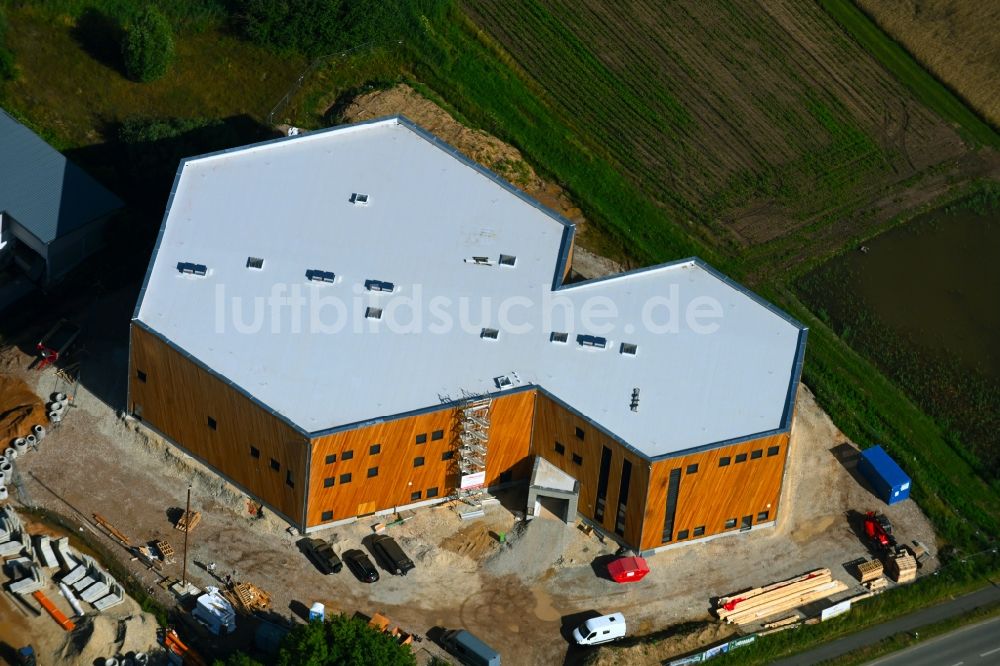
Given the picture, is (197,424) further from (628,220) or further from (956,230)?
(956,230)

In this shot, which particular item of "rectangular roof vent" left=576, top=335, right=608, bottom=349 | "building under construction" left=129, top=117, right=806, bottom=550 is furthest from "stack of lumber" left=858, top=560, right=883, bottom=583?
"rectangular roof vent" left=576, top=335, right=608, bottom=349

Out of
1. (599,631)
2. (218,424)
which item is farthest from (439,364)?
(599,631)

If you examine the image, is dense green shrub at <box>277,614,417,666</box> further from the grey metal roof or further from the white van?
the grey metal roof

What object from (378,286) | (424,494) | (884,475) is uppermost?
(378,286)

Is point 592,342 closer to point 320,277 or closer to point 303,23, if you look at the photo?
point 320,277

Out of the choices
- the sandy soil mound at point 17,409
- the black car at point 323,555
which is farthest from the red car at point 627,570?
the sandy soil mound at point 17,409

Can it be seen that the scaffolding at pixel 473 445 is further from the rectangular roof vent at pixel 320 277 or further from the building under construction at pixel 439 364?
the rectangular roof vent at pixel 320 277

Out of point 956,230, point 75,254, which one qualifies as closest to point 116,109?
point 75,254
